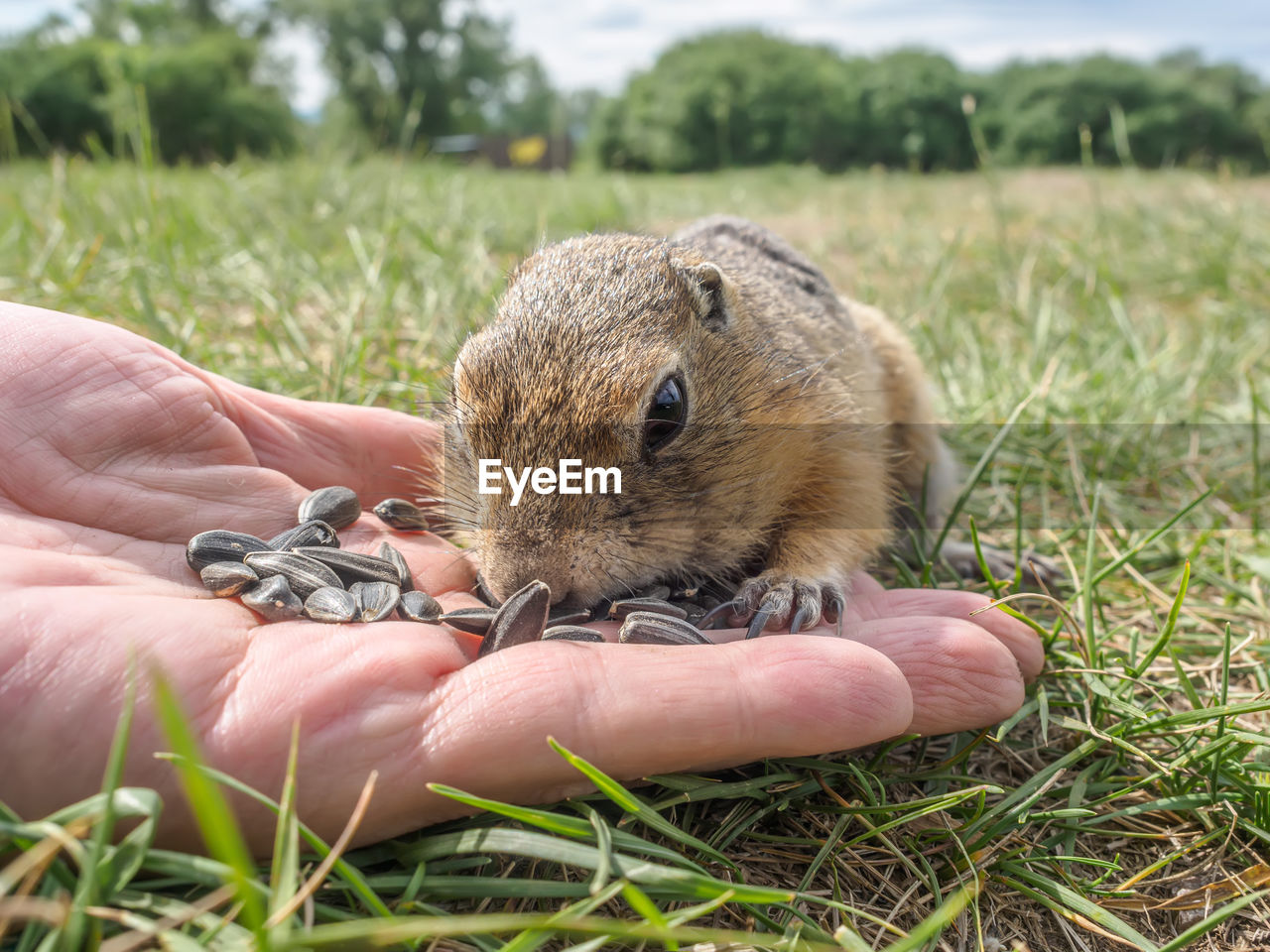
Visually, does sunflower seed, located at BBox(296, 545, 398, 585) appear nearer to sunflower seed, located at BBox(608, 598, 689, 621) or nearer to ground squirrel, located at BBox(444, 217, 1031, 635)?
ground squirrel, located at BBox(444, 217, 1031, 635)

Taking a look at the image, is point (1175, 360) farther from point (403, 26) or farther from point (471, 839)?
point (403, 26)

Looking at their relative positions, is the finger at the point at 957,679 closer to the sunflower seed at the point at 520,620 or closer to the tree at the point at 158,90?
the sunflower seed at the point at 520,620

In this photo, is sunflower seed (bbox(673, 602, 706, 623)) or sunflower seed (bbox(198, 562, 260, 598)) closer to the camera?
sunflower seed (bbox(198, 562, 260, 598))

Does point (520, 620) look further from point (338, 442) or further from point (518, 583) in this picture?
point (338, 442)

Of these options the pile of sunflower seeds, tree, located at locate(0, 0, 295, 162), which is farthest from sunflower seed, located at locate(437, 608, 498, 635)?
tree, located at locate(0, 0, 295, 162)

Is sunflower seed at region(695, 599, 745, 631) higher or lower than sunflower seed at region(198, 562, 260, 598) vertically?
lower
